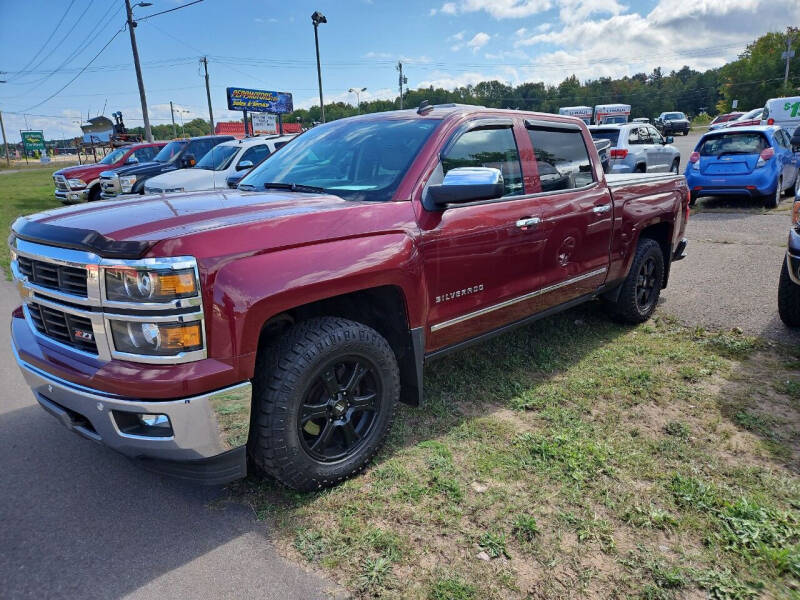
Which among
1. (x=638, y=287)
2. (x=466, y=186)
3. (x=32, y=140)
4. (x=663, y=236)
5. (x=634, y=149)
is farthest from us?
(x=32, y=140)

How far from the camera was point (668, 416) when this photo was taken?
3551mm

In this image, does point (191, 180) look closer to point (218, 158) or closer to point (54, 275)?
point (218, 158)

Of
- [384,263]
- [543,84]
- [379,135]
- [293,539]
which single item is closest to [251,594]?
[293,539]

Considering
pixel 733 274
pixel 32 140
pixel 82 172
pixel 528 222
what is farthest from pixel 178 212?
pixel 32 140

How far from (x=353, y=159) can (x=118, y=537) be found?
2418mm

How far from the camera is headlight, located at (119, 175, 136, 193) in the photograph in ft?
43.7

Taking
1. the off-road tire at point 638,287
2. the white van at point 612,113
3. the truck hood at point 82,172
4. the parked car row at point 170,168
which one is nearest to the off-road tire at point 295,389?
the off-road tire at point 638,287

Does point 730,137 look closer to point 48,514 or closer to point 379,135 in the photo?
point 379,135

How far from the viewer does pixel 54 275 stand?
8.07 ft

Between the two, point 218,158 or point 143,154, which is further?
point 143,154

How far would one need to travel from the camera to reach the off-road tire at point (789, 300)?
4.80 metres

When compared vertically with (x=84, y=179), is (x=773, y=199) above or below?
below

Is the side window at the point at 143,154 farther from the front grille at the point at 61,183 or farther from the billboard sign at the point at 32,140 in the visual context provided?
the billboard sign at the point at 32,140

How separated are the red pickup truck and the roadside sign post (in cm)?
2970
